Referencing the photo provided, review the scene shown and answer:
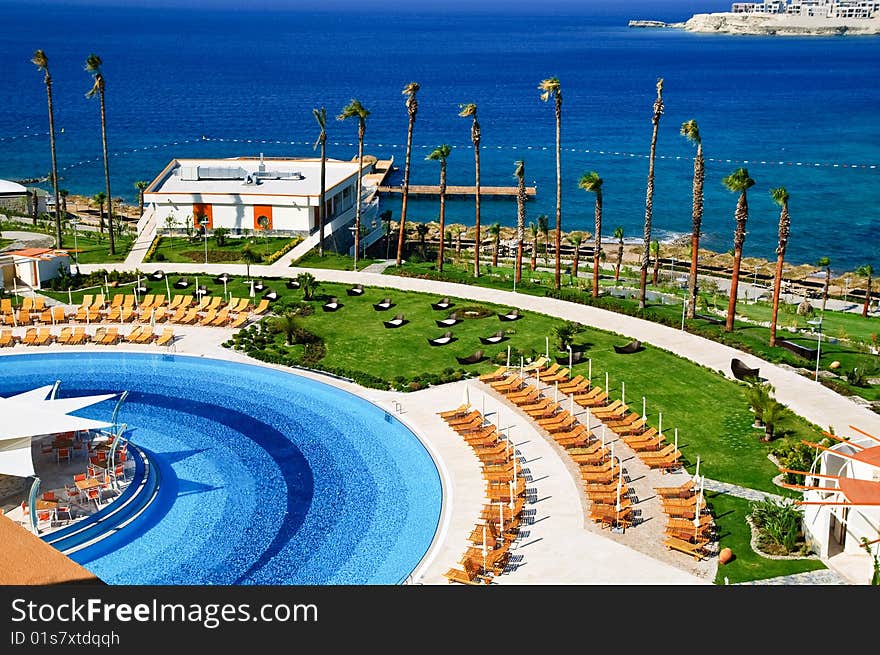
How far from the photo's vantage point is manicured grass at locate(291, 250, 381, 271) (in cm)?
5775

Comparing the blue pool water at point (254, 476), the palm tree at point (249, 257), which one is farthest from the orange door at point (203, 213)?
the blue pool water at point (254, 476)

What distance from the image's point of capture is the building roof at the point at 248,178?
211ft

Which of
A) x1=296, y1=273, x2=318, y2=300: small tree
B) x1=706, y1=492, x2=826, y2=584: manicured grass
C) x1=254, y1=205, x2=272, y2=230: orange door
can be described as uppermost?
x1=254, y1=205, x2=272, y2=230: orange door

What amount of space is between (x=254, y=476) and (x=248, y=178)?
36604mm

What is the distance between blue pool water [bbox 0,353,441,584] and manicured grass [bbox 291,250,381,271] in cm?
1521

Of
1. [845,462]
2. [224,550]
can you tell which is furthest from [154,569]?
[845,462]

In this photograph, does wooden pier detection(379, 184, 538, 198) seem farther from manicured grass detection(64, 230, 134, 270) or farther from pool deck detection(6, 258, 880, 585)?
pool deck detection(6, 258, 880, 585)

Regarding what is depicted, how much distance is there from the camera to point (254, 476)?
33.4m

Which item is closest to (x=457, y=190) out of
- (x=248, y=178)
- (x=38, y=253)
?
(x=248, y=178)

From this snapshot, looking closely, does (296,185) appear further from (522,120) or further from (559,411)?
(522,120)

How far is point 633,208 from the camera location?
309 feet

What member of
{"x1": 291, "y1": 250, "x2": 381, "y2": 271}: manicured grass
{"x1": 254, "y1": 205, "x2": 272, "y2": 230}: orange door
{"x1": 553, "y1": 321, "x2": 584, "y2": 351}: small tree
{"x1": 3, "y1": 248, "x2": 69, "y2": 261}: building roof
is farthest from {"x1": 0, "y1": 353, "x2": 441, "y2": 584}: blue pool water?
{"x1": 254, "y1": 205, "x2": 272, "y2": 230}: orange door

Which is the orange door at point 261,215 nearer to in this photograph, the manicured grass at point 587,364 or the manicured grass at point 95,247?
the manicured grass at point 95,247

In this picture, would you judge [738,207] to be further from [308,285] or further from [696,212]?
[308,285]
